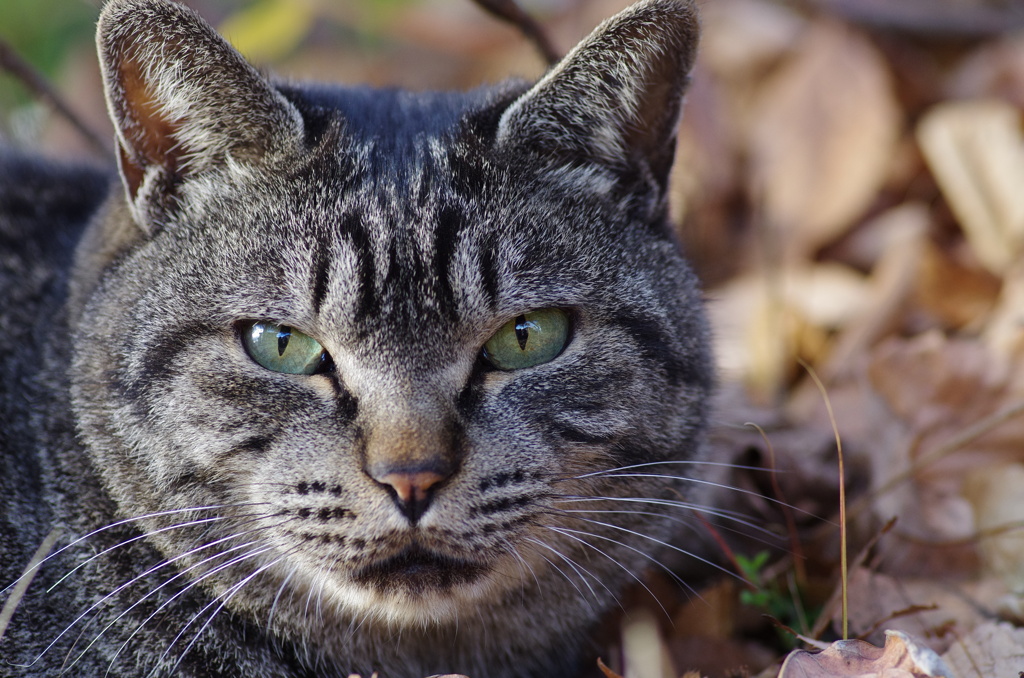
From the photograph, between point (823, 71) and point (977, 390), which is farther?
point (823, 71)

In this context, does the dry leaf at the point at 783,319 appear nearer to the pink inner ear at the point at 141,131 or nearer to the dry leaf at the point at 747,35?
the dry leaf at the point at 747,35

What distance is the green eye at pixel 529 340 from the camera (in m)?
2.27

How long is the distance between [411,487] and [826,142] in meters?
3.32

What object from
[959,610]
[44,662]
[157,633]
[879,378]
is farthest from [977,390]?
[44,662]

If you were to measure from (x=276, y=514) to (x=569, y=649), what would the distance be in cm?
101

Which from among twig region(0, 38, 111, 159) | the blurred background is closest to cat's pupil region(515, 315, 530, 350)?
the blurred background

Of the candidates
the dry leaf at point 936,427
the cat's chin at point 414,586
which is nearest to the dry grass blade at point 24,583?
the cat's chin at point 414,586

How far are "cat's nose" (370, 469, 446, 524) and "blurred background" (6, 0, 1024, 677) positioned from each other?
0.84 m

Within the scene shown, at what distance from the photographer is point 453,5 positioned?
659cm

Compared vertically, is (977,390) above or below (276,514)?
below

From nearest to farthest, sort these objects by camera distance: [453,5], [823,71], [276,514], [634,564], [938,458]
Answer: [276,514] < [634,564] < [938,458] < [823,71] < [453,5]

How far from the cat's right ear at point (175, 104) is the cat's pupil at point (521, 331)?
701 mm

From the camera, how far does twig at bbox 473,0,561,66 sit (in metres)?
3.12

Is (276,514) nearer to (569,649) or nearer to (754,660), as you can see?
(569,649)
